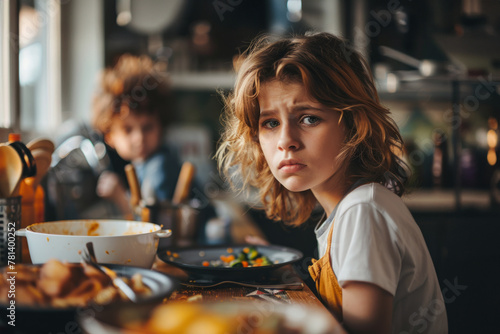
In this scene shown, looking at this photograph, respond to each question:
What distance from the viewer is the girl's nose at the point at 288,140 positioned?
910 mm

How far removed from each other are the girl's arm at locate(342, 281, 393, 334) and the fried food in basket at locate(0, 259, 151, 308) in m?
0.32

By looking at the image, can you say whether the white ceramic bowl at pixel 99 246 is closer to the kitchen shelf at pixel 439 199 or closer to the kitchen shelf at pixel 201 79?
the kitchen shelf at pixel 439 199

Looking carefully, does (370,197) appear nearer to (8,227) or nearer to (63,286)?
(63,286)

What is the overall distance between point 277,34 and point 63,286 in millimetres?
2868

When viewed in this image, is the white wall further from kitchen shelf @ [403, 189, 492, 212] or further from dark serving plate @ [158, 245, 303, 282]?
dark serving plate @ [158, 245, 303, 282]

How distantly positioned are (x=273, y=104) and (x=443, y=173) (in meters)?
2.23

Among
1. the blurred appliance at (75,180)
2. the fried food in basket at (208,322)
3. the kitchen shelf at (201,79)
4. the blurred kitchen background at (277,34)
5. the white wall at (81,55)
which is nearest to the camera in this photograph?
the fried food in basket at (208,322)

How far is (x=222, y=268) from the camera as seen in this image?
873 millimetres

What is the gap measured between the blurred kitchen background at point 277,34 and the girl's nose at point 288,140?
100cm

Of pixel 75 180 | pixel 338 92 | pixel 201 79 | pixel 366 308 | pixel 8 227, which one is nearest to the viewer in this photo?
pixel 366 308

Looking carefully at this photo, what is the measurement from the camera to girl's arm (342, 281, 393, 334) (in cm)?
73

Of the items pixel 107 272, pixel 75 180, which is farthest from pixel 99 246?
pixel 75 180

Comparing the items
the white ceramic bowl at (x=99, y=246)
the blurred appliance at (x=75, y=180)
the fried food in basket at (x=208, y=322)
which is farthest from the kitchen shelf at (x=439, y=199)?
the fried food in basket at (x=208, y=322)

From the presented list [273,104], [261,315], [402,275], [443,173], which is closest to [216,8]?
[443,173]
